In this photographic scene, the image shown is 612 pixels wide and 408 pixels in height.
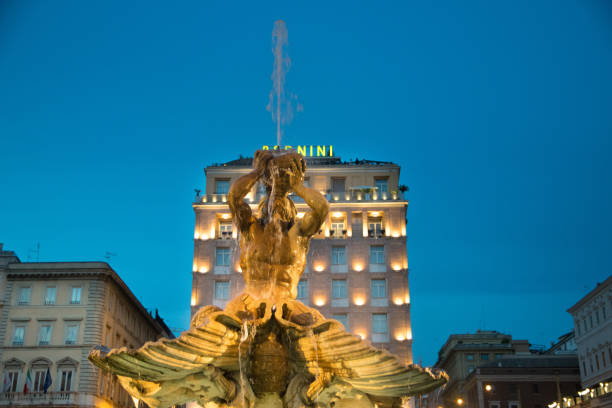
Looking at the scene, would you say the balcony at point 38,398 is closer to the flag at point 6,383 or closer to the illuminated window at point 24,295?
the flag at point 6,383

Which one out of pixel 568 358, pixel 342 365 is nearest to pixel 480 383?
pixel 568 358

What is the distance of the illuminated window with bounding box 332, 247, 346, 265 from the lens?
5697 cm

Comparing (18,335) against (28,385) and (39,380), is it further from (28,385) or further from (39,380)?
(28,385)

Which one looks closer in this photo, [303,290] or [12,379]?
[12,379]

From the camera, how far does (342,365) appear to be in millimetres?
8422

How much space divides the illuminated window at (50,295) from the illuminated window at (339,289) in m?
21.3

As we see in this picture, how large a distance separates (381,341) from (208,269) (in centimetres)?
1514

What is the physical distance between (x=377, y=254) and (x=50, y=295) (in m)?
25.7

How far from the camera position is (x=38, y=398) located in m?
45.2

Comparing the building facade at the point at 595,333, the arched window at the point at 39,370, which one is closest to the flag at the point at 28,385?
the arched window at the point at 39,370

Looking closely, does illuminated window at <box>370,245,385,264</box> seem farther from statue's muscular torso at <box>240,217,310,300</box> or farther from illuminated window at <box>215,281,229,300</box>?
statue's muscular torso at <box>240,217,310,300</box>

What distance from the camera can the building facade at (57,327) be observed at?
46.8m

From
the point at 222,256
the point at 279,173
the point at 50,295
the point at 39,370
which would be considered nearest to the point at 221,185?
the point at 222,256

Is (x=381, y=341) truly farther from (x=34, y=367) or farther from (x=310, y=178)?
(x=34, y=367)
